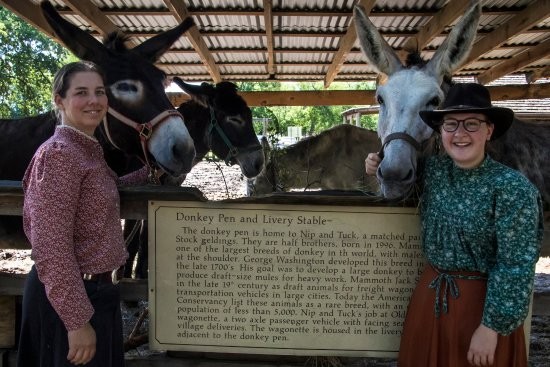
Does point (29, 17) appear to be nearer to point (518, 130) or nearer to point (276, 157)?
point (276, 157)

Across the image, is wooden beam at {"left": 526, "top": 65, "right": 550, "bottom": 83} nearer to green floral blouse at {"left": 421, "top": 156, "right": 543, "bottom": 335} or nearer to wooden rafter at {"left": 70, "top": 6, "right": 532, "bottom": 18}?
wooden rafter at {"left": 70, "top": 6, "right": 532, "bottom": 18}

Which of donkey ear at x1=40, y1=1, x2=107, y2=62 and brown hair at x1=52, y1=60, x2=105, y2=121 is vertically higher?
donkey ear at x1=40, y1=1, x2=107, y2=62

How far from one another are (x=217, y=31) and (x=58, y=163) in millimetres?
5146

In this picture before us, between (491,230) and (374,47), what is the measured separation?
180 centimetres

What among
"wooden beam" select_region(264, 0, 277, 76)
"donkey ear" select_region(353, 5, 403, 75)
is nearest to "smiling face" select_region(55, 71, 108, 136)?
"donkey ear" select_region(353, 5, 403, 75)

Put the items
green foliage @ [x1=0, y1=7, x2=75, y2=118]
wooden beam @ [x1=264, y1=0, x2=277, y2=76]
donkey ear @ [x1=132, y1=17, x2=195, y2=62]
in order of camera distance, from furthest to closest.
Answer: green foliage @ [x1=0, y1=7, x2=75, y2=118] → wooden beam @ [x1=264, y1=0, x2=277, y2=76] → donkey ear @ [x1=132, y1=17, x2=195, y2=62]

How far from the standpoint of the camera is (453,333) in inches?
79.4

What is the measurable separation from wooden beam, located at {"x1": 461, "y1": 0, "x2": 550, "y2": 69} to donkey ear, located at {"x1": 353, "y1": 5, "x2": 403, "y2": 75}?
204 centimetres

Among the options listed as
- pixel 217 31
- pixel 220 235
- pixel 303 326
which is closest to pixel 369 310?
pixel 303 326

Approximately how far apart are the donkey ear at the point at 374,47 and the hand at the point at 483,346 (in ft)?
6.38

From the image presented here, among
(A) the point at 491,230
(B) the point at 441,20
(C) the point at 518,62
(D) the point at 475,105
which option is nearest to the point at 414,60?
(D) the point at 475,105

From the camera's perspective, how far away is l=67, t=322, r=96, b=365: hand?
182 cm

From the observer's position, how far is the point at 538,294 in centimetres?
255

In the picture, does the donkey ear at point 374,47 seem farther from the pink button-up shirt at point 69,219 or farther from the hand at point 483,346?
the pink button-up shirt at point 69,219
